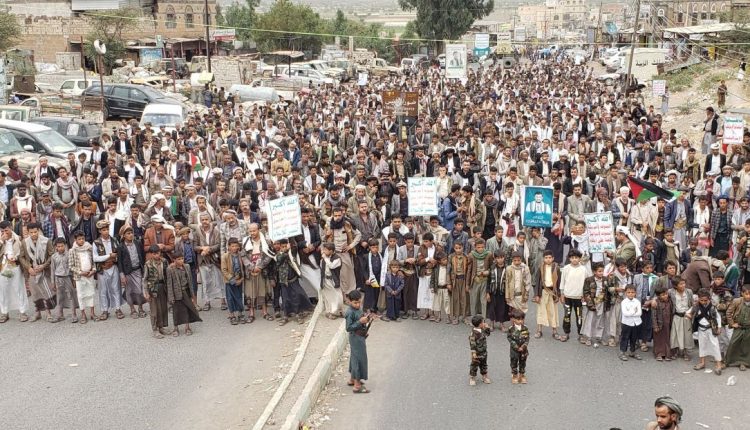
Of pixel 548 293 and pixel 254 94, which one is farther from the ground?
pixel 254 94

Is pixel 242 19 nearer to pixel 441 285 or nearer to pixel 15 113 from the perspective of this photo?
pixel 15 113

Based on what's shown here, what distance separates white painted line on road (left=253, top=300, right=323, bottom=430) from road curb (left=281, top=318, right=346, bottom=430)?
8.3 inches

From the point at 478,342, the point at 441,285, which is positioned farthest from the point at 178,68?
the point at 478,342

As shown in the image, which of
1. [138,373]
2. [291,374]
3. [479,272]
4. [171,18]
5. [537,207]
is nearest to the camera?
[291,374]

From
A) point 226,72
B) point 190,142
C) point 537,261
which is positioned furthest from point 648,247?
point 226,72

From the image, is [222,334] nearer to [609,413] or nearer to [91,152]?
[609,413]

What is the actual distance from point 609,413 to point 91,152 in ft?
41.3

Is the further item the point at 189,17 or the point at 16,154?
the point at 189,17

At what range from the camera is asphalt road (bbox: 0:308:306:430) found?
9.12 m

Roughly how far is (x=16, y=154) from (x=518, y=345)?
13287 mm

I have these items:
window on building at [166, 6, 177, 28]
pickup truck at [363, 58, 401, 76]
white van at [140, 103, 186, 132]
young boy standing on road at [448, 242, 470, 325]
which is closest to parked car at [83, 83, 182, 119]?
white van at [140, 103, 186, 132]

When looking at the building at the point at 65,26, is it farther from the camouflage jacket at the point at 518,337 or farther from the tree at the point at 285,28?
the camouflage jacket at the point at 518,337

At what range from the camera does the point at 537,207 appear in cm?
1267

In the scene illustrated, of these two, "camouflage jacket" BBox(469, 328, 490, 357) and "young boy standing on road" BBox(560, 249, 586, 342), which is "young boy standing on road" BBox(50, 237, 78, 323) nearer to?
"camouflage jacket" BBox(469, 328, 490, 357)
